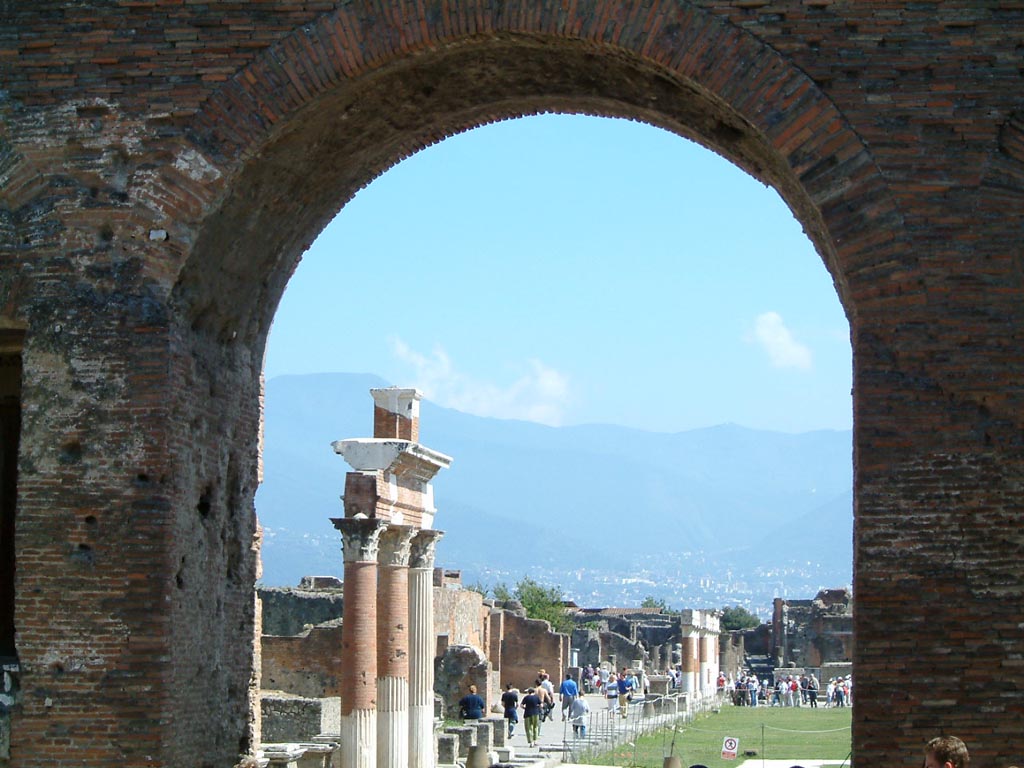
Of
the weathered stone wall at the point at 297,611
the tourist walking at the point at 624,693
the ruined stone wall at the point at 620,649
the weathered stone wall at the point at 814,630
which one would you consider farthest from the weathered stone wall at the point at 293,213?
the weathered stone wall at the point at 814,630

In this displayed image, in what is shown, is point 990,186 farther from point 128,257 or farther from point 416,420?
point 416,420

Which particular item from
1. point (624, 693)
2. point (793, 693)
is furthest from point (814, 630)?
point (624, 693)

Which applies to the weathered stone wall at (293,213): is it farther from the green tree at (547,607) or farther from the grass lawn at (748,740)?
the green tree at (547,607)

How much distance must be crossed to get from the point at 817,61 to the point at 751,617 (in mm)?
95090

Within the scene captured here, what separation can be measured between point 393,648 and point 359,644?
129 centimetres

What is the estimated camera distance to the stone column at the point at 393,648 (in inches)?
894

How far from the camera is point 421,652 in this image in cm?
2447

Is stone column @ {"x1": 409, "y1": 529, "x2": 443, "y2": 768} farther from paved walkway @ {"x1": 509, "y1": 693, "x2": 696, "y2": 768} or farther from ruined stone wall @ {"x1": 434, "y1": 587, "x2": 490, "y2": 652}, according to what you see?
ruined stone wall @ {"x1": 434, "y1": 587, "x2": 490, "y2": 652}

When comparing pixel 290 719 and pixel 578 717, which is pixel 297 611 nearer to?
pixel 578 717

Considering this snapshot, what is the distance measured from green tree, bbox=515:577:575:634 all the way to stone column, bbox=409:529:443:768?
135ft

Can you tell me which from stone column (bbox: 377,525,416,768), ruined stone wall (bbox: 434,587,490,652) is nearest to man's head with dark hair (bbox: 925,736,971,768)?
stone column (bbox: 377,525,416,768)

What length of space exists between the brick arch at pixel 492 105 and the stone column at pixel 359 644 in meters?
10.4

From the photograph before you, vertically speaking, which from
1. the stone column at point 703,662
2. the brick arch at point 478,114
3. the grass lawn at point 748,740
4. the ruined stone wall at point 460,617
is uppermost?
the brick arch at point 478,114

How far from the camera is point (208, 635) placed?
11180mm
